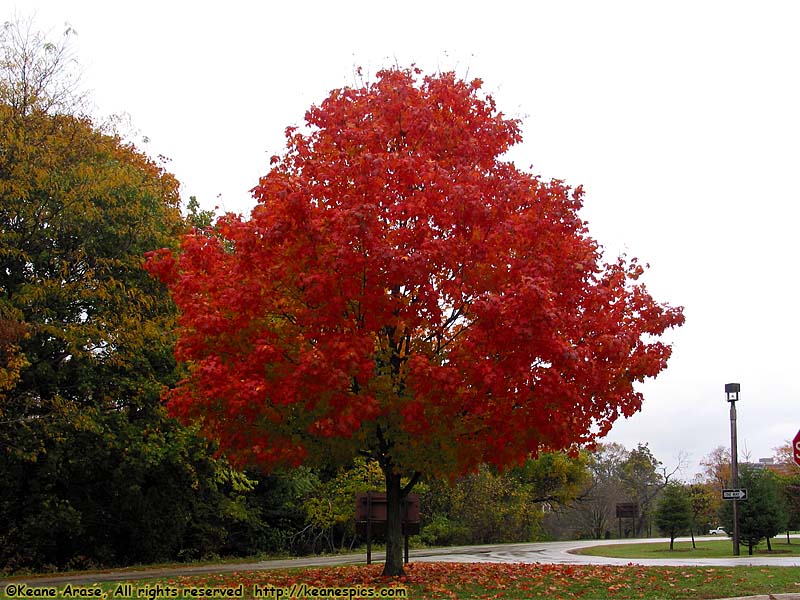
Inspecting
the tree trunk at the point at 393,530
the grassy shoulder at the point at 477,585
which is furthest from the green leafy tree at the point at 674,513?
the tree trunk at the point at 393,530

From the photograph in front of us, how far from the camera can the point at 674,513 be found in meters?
38.5

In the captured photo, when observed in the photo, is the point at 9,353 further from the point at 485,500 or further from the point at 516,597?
the point at 485,500

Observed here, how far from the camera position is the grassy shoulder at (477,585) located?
41.7ft

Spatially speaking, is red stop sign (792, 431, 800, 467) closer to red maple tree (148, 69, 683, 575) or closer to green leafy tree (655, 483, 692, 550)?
red maple tree (148, 69, 683, 575)

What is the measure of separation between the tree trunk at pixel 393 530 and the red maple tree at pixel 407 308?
3.01ft

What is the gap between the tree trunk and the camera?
15078 millimetres

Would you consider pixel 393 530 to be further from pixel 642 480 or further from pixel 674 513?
pixel 642 480

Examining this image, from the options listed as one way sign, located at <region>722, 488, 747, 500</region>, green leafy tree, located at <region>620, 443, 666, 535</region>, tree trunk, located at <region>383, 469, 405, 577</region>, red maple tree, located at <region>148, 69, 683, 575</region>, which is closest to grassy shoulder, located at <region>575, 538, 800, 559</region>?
one way sign, located at <region>722, 488, 747, 500</region>

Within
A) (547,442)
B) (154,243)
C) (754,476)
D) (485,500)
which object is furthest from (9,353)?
(485,500)

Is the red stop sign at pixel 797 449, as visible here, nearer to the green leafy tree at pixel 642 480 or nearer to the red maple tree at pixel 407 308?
the red maple tree at pixel 407 308

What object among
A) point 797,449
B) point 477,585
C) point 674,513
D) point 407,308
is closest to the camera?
point 407,308

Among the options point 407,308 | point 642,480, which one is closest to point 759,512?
point 407,308

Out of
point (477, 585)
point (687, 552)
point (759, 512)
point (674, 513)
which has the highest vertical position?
point (477, 585)

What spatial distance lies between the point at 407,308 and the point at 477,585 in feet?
16.7
